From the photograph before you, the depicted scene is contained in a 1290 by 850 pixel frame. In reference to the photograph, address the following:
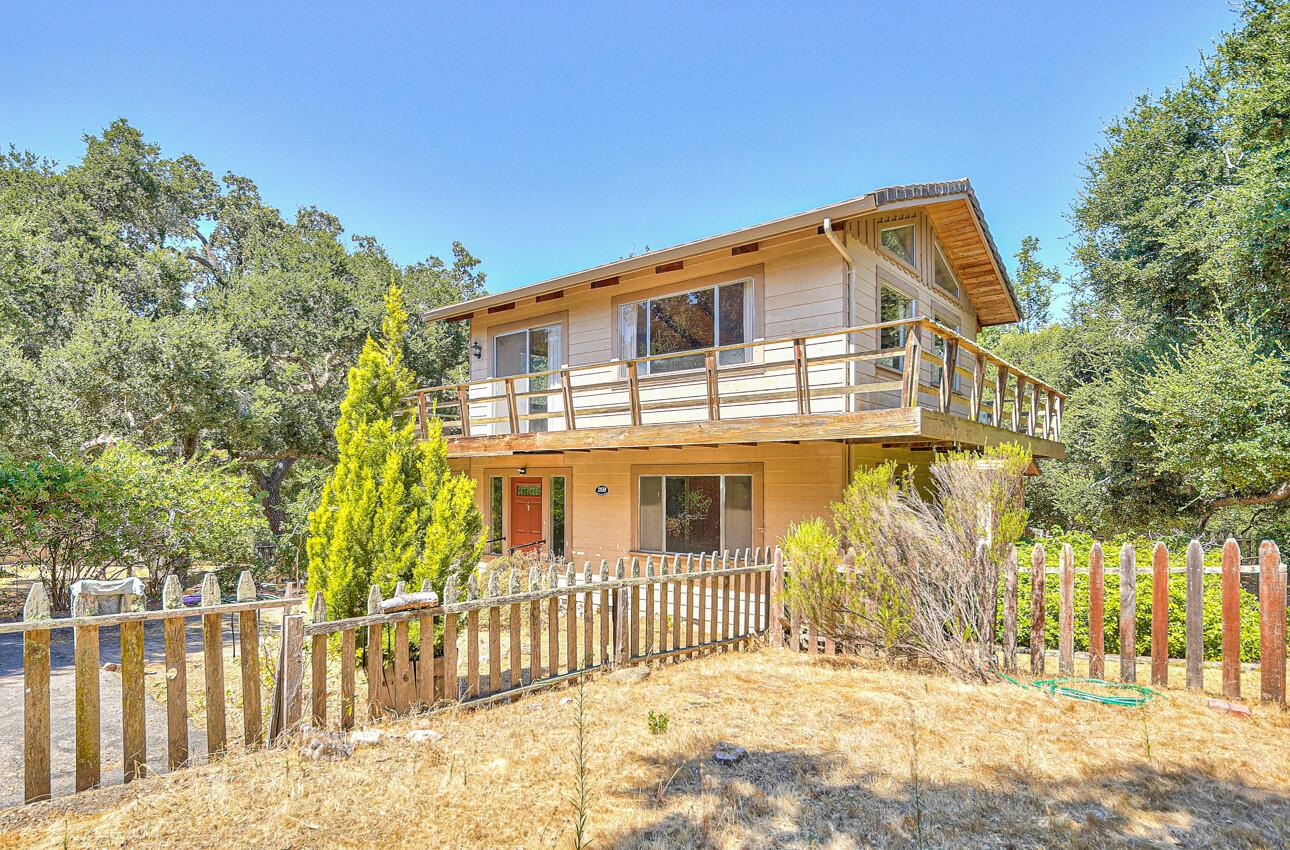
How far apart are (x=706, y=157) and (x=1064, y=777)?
2350cm

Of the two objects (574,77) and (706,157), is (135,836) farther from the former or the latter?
(706,157)

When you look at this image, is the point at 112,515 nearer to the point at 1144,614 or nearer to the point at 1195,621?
the point at 1195,621

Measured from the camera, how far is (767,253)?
1048 centimetres

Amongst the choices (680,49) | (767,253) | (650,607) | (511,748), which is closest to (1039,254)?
(680,49)

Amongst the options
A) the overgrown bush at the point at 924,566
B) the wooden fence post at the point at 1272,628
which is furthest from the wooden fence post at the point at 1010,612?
the wooden fence post at the point at 1272,628

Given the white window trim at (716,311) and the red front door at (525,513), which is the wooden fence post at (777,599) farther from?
the red front door at (525,513)

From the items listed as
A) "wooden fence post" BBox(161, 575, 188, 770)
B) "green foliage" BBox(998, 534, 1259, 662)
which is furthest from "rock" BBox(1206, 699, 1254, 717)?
"wooden fence post" BBox(161, 575, 188, 770)

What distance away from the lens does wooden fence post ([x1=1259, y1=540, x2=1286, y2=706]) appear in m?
4.99

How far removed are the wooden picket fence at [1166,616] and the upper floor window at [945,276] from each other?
8.56 m

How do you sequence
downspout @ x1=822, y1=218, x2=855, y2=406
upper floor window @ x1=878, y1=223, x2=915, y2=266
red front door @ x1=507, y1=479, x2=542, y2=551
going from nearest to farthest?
downspout @ x1=822, y1=218, x2=855, y2=406 → upper floor window @ x1=878, y1=223, x2=915, y2=266 → red front door @ x1=507, y1=479, x2=542, y2=551

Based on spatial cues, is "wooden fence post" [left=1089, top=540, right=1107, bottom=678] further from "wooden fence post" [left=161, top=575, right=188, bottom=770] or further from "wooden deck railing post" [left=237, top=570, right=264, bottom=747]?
"wooden fence post" [left=161, top=575, right=188, bottom=770]

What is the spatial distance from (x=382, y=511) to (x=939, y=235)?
11.6m

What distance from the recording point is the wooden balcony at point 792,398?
8.02m

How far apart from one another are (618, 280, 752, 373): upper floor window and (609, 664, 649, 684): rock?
571 cm
